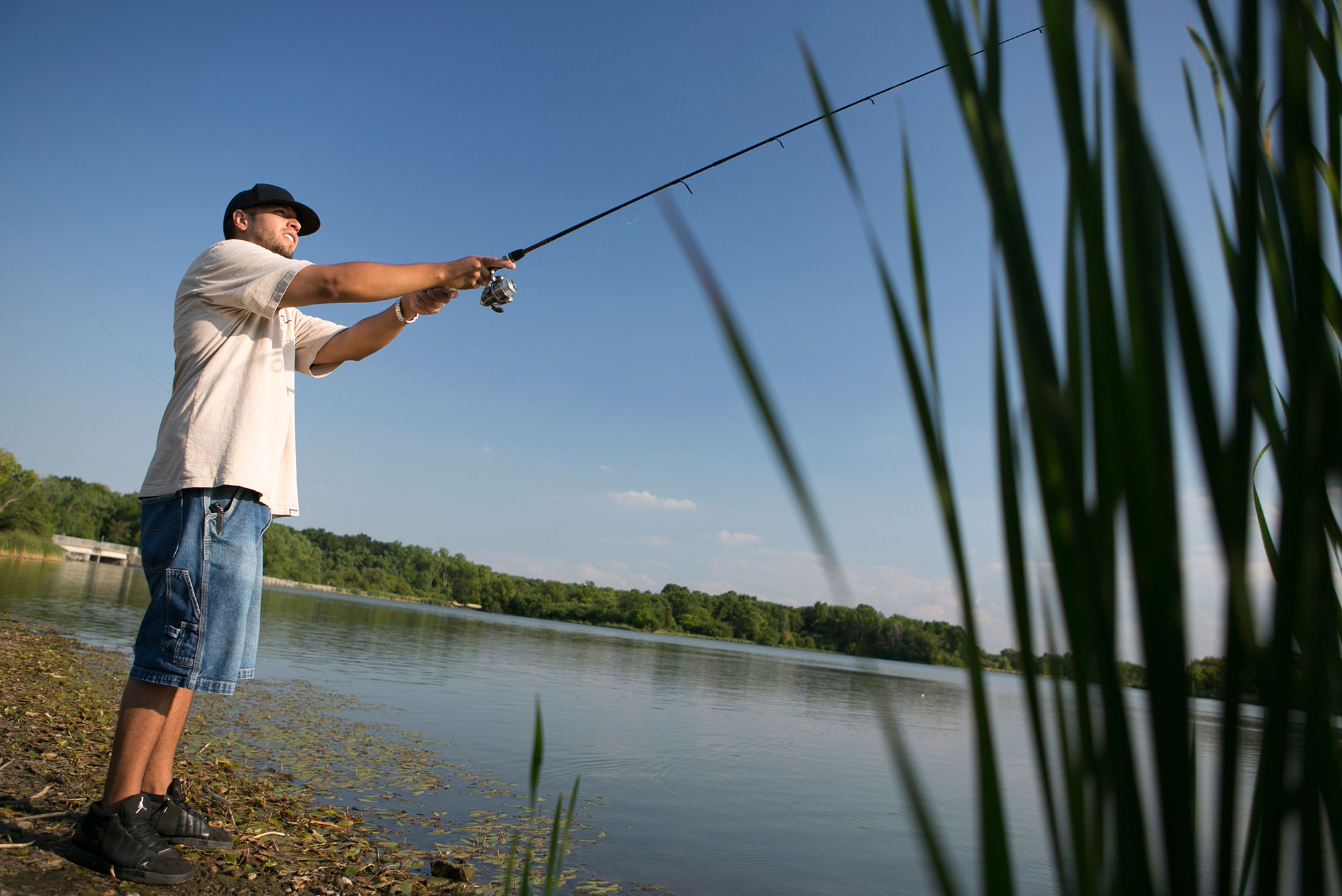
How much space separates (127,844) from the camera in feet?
7.17

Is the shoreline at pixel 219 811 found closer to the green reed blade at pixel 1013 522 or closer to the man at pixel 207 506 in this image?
the man at pixel 207 506

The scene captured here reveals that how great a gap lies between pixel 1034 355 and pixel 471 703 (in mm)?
9098

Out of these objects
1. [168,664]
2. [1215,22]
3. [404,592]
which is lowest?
[404,592]

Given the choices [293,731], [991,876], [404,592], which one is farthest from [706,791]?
[404,592]

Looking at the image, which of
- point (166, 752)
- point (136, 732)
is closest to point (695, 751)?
point (166, 752)

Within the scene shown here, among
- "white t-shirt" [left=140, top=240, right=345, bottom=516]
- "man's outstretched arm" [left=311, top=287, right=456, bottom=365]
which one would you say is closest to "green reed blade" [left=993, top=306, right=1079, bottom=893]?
"white t-shirt" [left=140, top=240, right=345, bottom=516]

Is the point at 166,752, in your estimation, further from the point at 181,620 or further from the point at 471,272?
the point at 471,272

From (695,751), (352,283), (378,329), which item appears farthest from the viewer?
(695,751)

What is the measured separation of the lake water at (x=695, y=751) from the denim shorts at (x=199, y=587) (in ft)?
6.31

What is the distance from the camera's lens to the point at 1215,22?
0.35 m

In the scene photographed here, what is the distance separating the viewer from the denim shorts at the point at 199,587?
2.23m

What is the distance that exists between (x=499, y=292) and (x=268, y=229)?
2.94 feet

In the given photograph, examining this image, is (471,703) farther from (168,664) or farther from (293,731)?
(168,664)

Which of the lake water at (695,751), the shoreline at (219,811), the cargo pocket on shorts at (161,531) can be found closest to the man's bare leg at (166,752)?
the shoreline at (219,811)
